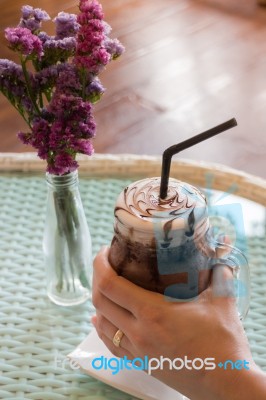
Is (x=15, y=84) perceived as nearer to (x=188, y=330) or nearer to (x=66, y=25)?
(x=66, y=25)

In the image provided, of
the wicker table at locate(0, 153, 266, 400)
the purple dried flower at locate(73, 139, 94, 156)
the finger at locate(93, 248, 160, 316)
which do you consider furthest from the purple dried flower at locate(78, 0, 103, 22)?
the wicker table at locate(0, 153, 266, 400)

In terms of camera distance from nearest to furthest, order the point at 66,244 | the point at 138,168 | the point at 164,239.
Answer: the point at 164,239 → the point at 66,244 → the point at 138,168

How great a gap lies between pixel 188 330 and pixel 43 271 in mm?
289

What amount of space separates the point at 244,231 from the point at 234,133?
78 cm

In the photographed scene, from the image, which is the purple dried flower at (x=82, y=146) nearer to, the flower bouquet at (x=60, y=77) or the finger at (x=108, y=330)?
the flower bouquet at (x=60, y=77)

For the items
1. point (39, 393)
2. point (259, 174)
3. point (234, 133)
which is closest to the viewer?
point (39, 393)

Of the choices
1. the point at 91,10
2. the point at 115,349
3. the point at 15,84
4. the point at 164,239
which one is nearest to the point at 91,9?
the point at 91,10

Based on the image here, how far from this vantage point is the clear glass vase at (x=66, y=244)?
0.69 m

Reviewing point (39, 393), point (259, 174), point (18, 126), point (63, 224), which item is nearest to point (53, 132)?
point (63, 224)

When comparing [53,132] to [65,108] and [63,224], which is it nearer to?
[65,108]

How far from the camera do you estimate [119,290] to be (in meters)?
0.56

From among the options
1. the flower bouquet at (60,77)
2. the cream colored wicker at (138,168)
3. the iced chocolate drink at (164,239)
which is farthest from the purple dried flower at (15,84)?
the cream colored wicker at (138,168)

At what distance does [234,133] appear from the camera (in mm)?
1532

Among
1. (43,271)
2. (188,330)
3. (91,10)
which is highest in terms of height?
(91,10)
